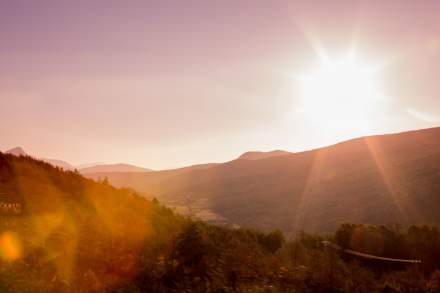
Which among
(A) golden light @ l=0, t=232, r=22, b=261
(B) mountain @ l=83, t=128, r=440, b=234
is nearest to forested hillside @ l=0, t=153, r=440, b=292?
(A) golden light @ l=0, t=232, r=22, b=261

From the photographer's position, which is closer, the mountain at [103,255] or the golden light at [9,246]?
the mountain at [103,255]

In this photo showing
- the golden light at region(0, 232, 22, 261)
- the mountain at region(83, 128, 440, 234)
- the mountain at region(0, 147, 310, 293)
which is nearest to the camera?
the mountain at region(0, 147, 310, 293)

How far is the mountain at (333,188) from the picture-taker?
70812 mm

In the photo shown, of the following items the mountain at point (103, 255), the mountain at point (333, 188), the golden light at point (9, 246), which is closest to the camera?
the mountain at point (103, 255)

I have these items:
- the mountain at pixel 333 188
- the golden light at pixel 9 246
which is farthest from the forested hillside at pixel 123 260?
the mountain at pixel 333 188

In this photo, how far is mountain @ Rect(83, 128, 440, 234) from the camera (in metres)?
70.8

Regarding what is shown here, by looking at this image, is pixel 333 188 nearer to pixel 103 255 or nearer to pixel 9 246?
pixel 103 255

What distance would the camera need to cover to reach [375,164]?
107250mm

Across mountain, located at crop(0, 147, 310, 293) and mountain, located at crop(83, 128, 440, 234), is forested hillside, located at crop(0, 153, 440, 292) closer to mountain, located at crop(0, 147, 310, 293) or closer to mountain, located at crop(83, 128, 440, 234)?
mountain, located at crop(0, 147, 310, 293)

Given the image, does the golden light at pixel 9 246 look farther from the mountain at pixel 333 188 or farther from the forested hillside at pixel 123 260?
the mountain at pixel 333 188

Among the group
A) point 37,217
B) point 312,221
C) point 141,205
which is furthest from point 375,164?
point 37,217

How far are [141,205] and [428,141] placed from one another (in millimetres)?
121758

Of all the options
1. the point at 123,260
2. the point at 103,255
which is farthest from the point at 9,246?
the point at 123,260

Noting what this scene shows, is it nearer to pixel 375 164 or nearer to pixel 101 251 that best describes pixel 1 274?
pixel 101 251
